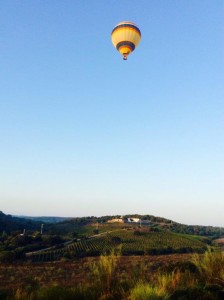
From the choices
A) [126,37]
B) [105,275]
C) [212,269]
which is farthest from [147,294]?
[126,37]

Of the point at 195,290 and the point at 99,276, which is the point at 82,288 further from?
the point at 195,290

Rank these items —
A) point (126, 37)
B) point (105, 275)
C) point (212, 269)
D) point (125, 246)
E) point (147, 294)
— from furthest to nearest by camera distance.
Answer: point (125, 246)
point (126, 37)
point (212, 269)
point (105, 275)
point (147, 294)

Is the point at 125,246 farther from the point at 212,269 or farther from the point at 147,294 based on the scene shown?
the point at 147,294

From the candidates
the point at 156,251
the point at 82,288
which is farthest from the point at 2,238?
the point at 82,288

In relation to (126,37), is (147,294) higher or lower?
lower

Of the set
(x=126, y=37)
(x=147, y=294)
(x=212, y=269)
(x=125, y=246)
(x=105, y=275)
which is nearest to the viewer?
(x=147, y=294)

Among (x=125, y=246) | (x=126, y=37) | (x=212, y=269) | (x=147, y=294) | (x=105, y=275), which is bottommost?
(x=147, y=294)

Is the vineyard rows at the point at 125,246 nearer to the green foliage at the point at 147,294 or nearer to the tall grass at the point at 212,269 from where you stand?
the tall grass at the point at 212,269

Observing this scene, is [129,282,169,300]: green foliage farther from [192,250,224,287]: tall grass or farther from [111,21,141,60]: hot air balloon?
[111,21,141,60]: hot air balloon

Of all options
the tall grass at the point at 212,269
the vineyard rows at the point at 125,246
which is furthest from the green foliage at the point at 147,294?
the vineyard rows at the point at 125,246
